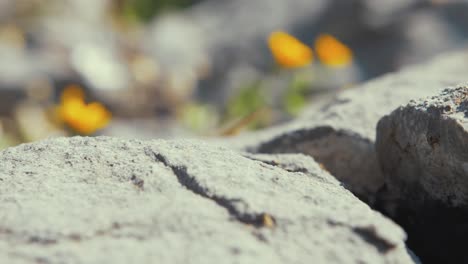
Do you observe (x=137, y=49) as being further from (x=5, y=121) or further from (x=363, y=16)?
(x=363, y=16)

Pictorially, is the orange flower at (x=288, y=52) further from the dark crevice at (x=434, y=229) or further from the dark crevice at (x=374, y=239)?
the dark crevice at (x=374, y=239)

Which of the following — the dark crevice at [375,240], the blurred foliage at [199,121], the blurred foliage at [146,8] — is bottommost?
the dark crevice at [375,240]

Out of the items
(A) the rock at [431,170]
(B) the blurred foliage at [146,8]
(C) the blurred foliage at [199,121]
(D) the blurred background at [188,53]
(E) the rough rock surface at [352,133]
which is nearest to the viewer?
(A) the rock at [431,170]

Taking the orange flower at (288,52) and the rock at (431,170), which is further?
the orange flower at (288,52)

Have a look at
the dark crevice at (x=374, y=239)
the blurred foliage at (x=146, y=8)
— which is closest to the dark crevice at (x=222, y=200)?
the dark crevice at (x=374, y=239)

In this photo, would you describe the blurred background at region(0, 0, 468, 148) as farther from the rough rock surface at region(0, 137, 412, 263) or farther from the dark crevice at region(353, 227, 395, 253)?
the dark crevice at region(353, 227, 395, 253)

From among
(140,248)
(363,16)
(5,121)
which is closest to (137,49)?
(5,121)

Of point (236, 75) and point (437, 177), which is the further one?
point (236, 75)
